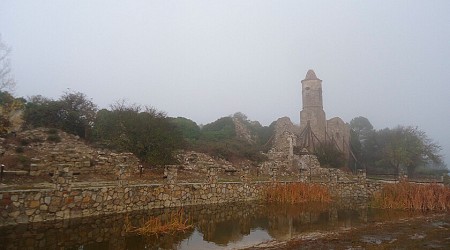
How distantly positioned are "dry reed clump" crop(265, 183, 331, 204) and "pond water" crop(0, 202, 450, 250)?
2.02 metres

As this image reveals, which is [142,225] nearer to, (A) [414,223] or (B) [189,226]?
(B) [189,226]

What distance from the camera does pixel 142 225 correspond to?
Answer: 11656 mm

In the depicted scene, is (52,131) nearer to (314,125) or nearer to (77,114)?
(77,114)

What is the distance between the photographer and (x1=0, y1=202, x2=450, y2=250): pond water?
30.9 feet

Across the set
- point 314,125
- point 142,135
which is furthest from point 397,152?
point 142,135

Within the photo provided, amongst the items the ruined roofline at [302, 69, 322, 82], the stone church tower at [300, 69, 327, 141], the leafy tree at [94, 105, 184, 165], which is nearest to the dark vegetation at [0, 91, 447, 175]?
the leafy tree at [94, 105, 184, 165]

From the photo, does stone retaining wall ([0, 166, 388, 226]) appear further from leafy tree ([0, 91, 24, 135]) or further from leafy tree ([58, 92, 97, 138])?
leafy tree ([58, 92, 97, 138])

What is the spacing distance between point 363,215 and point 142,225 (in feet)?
36.0

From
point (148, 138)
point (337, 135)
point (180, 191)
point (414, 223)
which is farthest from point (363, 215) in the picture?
point (337, 135)

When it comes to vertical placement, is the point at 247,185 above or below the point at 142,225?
above

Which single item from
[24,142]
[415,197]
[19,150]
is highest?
[24,142]

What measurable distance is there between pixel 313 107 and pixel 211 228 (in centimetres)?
3591

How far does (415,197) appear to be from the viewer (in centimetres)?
1884

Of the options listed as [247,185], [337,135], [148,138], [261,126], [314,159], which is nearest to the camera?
[247,185]
